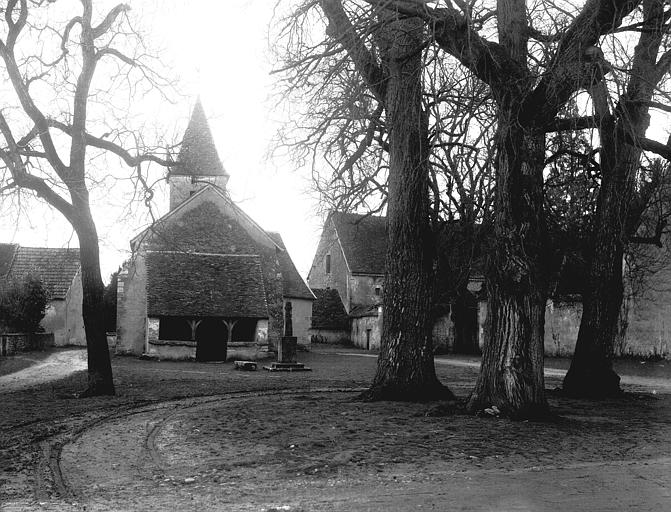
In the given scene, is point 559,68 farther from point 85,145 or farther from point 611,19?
point 85,145

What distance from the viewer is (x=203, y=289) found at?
3331cm

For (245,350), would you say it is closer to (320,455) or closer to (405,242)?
(405,242)

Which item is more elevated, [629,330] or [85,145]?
[85,145]

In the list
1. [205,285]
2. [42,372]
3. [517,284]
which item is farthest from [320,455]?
[205,285]

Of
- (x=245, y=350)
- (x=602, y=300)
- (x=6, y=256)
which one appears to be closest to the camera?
(x=602, y=300)

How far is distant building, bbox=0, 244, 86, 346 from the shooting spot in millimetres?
41906

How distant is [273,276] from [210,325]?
15.7 feet

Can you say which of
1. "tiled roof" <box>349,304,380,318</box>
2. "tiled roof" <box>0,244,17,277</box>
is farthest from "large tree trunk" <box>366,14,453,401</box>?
"tiled roof" <box>0,244,17,277</box>

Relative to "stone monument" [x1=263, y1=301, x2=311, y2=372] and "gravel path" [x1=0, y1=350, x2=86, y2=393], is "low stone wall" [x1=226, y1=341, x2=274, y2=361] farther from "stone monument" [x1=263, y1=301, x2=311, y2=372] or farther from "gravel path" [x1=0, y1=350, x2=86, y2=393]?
"gravel path" [x1=0, y1=350, x2=86, y2=393]

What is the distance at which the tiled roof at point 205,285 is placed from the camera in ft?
105

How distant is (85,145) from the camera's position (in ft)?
50.7

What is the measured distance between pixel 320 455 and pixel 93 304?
9.05 m

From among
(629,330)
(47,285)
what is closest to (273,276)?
(47,285)

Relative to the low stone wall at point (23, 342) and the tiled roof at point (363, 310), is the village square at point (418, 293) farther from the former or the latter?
the tiled roof at point (363, 310)
